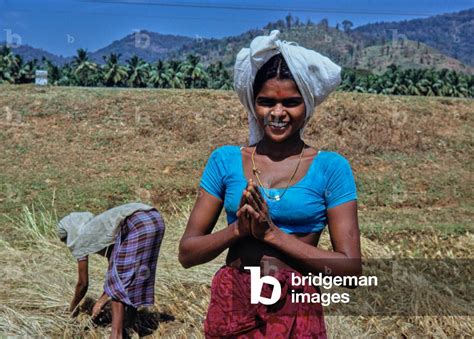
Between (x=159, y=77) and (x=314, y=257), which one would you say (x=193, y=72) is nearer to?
(x=159, y=77)

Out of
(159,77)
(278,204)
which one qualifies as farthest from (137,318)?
(159,77)

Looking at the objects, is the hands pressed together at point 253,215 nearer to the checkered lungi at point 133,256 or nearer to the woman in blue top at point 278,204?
the woman in blue top at point 278,204

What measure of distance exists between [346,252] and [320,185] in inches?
6.6

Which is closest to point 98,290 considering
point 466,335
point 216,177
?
point 466,335

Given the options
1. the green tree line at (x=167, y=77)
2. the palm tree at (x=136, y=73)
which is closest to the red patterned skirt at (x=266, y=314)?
the green tree line at (x=167, y=77)

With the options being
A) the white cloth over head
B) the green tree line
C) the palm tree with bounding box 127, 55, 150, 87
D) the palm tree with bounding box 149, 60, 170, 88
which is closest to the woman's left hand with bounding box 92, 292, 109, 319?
the white cloth over head

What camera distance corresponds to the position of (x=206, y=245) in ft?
4.75

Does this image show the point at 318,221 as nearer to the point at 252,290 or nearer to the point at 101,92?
the point at 252,290

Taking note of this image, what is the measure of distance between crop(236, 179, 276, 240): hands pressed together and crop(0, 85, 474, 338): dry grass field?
1.97m

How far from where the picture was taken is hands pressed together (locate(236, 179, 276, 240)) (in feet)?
4.20

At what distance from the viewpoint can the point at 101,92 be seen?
40.8 ft

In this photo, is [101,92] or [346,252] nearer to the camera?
[346,252]

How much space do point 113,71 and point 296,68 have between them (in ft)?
147

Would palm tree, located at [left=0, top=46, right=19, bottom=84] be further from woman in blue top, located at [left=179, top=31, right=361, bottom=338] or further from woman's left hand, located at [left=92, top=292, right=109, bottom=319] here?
woman in blue top, located at [left=179, top=31, right=361, bottom=338]
